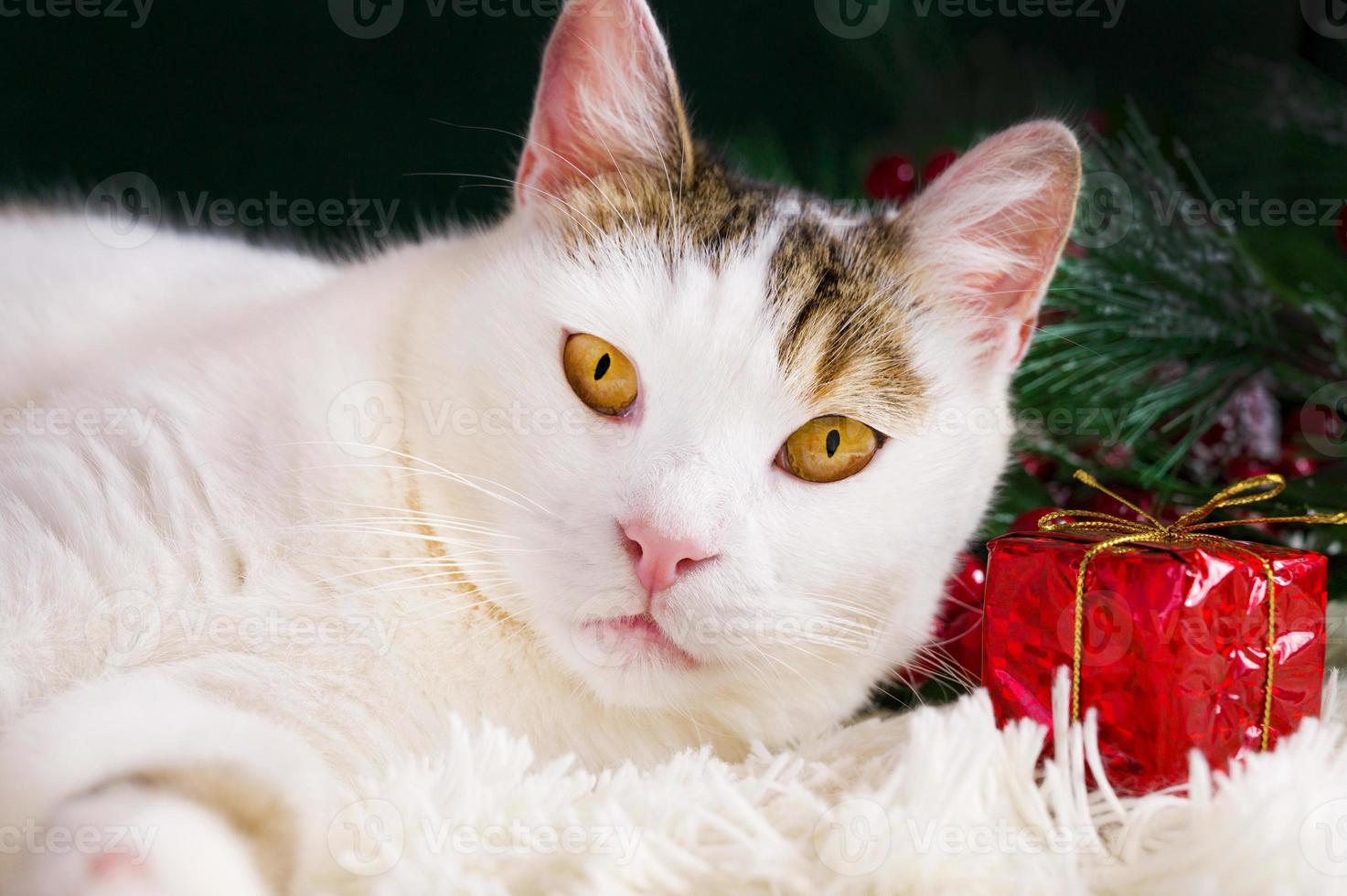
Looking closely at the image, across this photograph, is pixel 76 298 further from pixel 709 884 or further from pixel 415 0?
pixel 709 884

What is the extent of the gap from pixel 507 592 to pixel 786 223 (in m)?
0.57

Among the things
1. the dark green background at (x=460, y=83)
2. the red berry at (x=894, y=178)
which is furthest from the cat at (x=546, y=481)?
the dark green background at (x=460, y=83)

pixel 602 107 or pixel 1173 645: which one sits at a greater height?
pixel 602 107

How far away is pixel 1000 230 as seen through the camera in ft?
4.10

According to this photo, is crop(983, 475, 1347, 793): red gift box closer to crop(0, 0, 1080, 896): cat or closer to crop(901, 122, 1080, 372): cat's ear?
crop(0, 0, 1080, 896): cat

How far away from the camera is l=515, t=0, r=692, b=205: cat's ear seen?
1.23 metres

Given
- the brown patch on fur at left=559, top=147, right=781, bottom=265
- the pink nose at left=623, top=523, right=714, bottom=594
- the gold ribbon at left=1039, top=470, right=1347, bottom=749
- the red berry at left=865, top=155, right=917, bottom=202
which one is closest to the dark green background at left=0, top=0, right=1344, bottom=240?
the red berry at left=865, top=155, right=917, bottom=202

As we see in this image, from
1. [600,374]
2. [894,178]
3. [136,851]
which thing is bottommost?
[136,851]

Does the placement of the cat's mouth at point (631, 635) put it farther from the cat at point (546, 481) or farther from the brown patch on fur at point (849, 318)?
the brown patch on fur at point (849, 318)

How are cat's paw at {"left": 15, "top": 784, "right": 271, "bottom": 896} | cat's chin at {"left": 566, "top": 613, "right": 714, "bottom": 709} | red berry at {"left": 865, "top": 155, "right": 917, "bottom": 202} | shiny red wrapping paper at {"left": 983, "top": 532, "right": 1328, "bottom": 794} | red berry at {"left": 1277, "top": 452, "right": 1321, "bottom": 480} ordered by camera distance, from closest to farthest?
cat's paw at {"left": 15, "top": 784, "right": 271, "bottom": 896} < shiny red wrapping paper at {"left": 983, "top": 532, "right": 1328, "bottom": 794} < cat's chin at {"left": 566, "top": 613, "right": 714, "bottom": 709} < red berry at {"left": 1277, "top": 452, "right": 1321, "bottom": 480} < red berry at {"left": 865, "top": 155, "right": 917, "bottom": 202}

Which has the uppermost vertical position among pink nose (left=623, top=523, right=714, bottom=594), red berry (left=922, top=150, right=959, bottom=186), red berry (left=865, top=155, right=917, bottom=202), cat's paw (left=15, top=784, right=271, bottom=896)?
red berry (left=922, top=150, right=959, bottom=186)

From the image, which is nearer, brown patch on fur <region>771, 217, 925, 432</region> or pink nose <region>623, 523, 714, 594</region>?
pink nose <region>623, 523, 714, 594</region>

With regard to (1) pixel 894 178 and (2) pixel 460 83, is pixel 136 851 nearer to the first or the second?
(1) pixel 894 178

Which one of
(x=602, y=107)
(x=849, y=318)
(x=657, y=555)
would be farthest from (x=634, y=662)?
(x=602, y=107)
